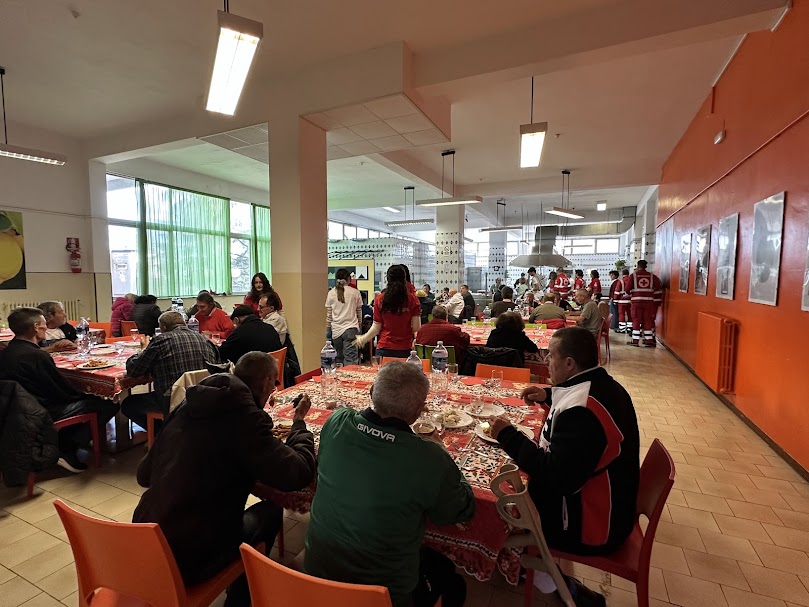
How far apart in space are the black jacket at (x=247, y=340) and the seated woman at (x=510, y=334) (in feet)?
6.51

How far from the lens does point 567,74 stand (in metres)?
4.42

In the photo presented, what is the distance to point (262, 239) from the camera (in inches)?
411

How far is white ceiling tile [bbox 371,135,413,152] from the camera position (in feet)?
16.9

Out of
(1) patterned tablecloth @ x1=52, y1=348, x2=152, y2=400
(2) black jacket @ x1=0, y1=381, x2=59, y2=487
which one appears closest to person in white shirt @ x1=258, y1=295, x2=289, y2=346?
(1) patterned tablecloth @ x1=52, y1=348, x2=152, y2=400

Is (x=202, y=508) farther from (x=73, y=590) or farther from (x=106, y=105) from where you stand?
(x=106, y=105)

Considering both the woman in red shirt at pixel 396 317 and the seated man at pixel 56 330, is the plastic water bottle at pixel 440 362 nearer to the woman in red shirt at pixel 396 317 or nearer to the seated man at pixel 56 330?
the woman in red shirt at pixel 396 317

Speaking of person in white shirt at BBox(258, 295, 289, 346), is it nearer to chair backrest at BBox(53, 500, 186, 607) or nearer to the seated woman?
the seated woman

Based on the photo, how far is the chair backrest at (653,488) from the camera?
4.64 ft

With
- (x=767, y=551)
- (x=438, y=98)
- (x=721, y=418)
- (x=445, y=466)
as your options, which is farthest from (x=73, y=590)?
(x=721, y=418)

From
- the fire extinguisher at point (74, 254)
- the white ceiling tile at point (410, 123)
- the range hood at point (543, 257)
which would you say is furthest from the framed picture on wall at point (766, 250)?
the range hood at point (543, 257)

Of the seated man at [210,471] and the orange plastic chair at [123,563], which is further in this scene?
the seated man at [210,471]

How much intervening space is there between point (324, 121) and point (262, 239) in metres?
6.49

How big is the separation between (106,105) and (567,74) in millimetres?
5693

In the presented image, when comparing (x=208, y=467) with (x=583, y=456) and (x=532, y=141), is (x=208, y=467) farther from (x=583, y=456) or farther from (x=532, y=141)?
(x=532, y=141)
